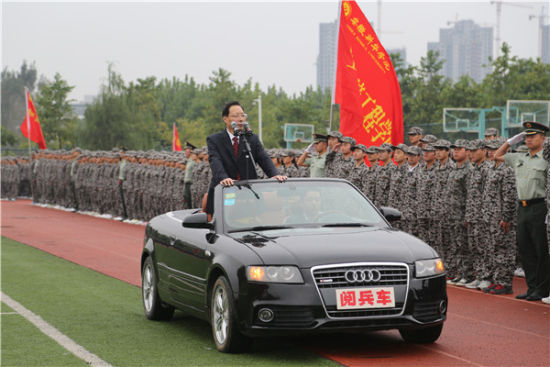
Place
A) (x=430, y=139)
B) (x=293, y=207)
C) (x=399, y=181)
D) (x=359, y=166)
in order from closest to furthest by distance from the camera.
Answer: (x=293, y=207) < (x=430, y=139) < (x=399, y=181) < (x=359, y=166)

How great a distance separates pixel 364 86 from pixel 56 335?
9.54 metres

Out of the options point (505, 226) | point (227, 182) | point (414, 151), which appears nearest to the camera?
point (227, 182)

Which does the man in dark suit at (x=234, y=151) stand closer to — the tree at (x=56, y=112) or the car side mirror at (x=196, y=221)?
the car side mirror at (x=196, y=221)

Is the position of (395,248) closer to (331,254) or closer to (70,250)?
(331,254)

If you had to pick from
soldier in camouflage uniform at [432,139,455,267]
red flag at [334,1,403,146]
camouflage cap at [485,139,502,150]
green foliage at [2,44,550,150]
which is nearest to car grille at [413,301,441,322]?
camouflage cap at [485,139,502,150]

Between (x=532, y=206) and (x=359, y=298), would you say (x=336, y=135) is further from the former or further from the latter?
(x=359, y=298)

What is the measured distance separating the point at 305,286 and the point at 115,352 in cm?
196

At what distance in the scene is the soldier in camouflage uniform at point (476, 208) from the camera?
12930 millimetres

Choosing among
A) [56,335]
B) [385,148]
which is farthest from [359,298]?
[385,148]

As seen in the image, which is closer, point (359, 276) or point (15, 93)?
point (359, 276)

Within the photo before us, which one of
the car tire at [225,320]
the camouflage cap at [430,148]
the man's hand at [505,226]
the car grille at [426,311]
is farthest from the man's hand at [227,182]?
the camouflage cap at [430,148]

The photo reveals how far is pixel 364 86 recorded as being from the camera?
1712 centimetres

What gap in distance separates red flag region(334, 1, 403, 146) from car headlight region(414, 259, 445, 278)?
942 centimetres

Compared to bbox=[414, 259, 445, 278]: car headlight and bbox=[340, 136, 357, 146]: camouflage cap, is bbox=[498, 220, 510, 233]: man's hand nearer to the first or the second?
bbox=[340, 136, 357, 146]: camouflage cap
